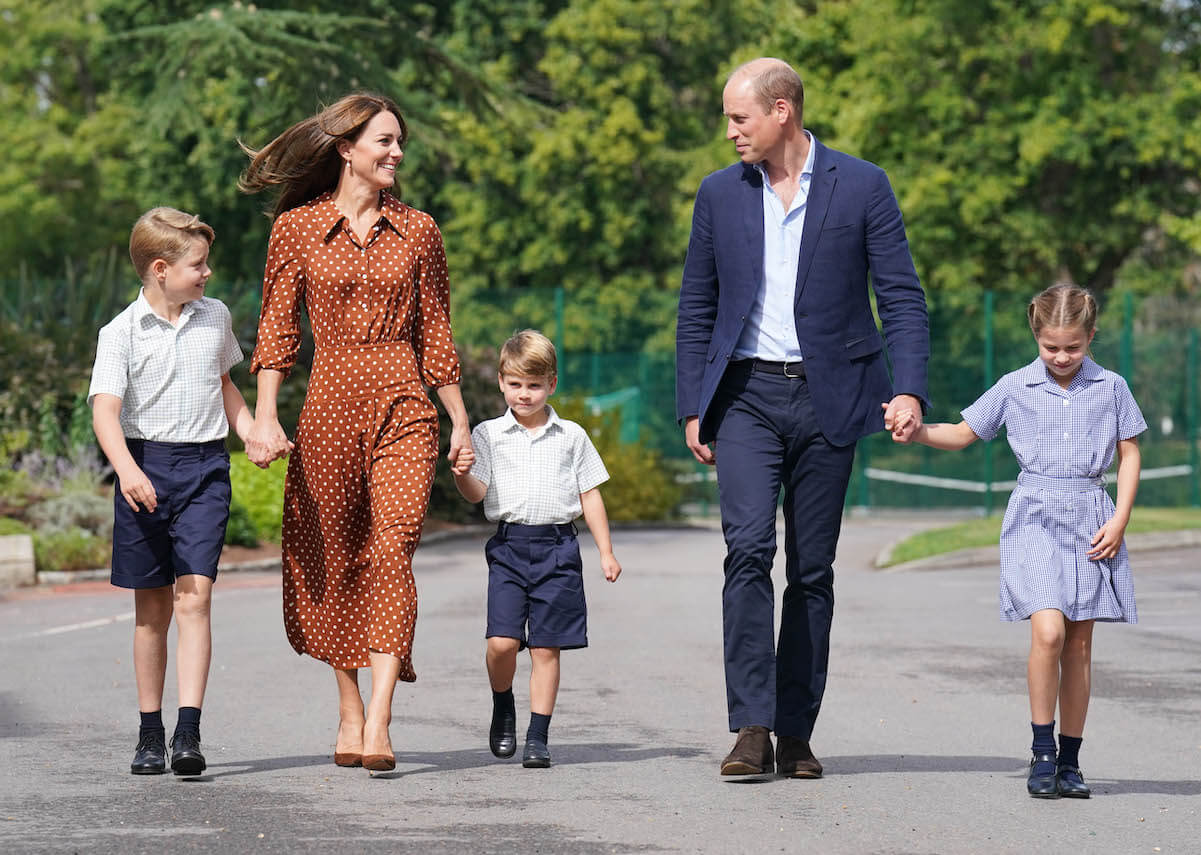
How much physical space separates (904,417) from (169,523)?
231 centimetres

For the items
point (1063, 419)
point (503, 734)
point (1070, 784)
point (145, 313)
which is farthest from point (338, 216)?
point (1070, 784)

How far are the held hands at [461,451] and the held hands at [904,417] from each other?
1290 mm

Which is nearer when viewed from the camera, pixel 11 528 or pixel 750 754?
pixel 750 754

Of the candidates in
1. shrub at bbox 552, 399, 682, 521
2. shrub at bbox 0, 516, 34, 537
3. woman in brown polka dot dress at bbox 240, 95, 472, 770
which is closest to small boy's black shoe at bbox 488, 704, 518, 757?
woman in brown polka dot dress at bbox 240, 95, 472, 770

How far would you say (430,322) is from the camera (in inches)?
255

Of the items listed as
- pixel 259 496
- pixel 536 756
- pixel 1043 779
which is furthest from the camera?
pixel 259 496

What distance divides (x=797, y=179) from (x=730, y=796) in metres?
1.93

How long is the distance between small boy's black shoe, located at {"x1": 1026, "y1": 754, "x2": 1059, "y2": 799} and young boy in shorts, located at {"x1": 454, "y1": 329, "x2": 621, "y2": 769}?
4.81ft

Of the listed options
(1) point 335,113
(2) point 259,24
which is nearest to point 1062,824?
(1) point 335,113

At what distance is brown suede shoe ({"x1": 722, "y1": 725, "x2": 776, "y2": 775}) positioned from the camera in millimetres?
6207

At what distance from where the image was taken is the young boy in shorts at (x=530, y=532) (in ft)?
22.0

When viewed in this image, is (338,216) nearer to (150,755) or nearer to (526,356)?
(526,356)

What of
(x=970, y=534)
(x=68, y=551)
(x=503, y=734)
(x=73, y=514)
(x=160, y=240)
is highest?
(x=160, y=240)

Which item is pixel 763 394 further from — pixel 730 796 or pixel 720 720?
pixel 720 720
